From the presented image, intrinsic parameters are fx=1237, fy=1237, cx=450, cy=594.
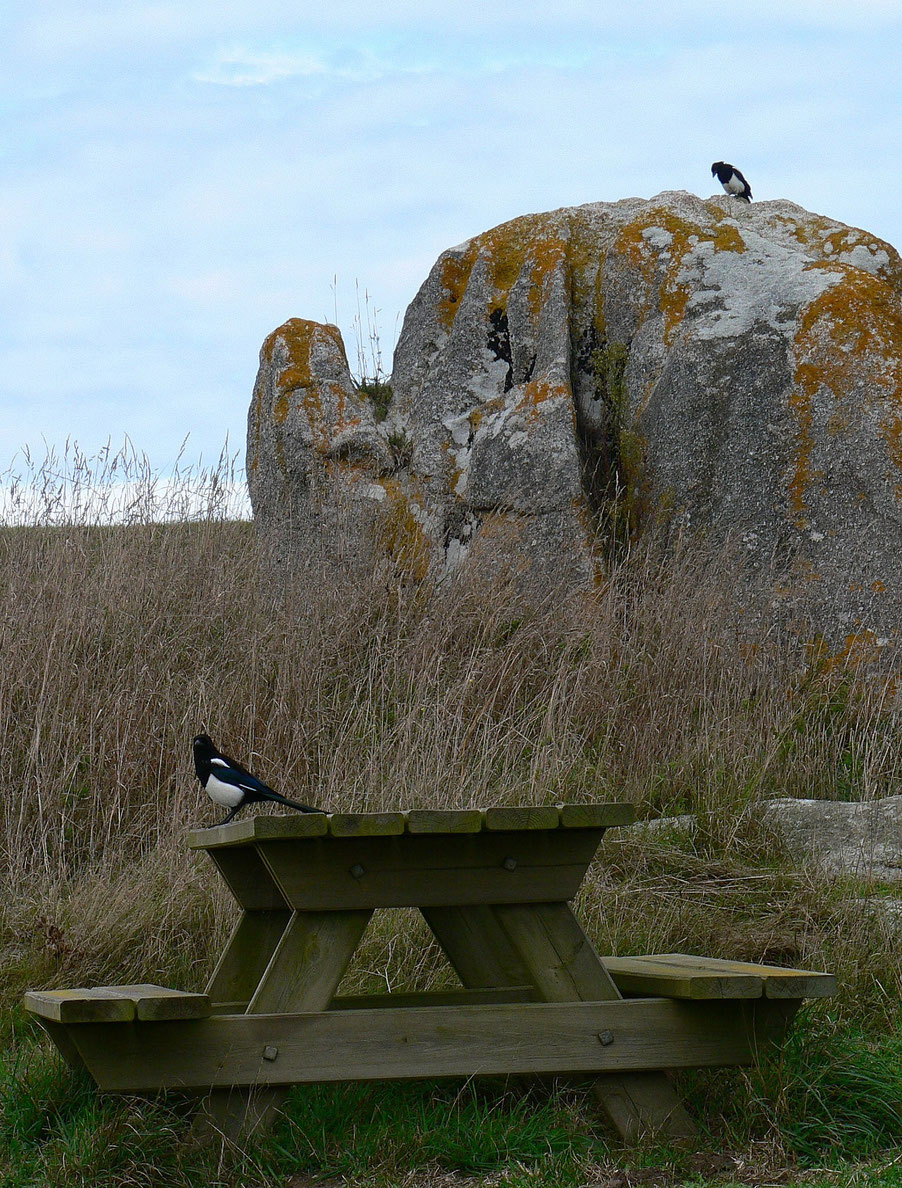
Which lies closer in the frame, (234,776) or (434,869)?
(434,869)

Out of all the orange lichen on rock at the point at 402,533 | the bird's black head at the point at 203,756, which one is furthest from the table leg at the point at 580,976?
the orange lichen on rock at the point at 402,533

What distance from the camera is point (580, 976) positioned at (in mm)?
3223

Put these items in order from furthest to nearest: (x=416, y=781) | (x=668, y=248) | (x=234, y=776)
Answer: (x=668, y=248) → (x=416, y=781) → (x=234, y=776)

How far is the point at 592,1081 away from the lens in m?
3.24

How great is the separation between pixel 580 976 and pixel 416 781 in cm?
196

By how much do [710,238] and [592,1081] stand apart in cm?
677

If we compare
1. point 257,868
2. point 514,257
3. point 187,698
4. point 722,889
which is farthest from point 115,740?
point 514,257

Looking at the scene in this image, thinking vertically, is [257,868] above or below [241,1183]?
above

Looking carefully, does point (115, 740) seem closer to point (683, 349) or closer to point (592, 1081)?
point (592, 1081)

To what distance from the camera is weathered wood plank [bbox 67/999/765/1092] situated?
2.94 m

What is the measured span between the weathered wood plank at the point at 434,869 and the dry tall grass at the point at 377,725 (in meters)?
1.01

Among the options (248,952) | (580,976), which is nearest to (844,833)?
(580,976)

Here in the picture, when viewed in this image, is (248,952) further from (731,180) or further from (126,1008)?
(731,180)

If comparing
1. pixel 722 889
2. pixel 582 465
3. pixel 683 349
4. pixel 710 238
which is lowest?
pixel 722 889
